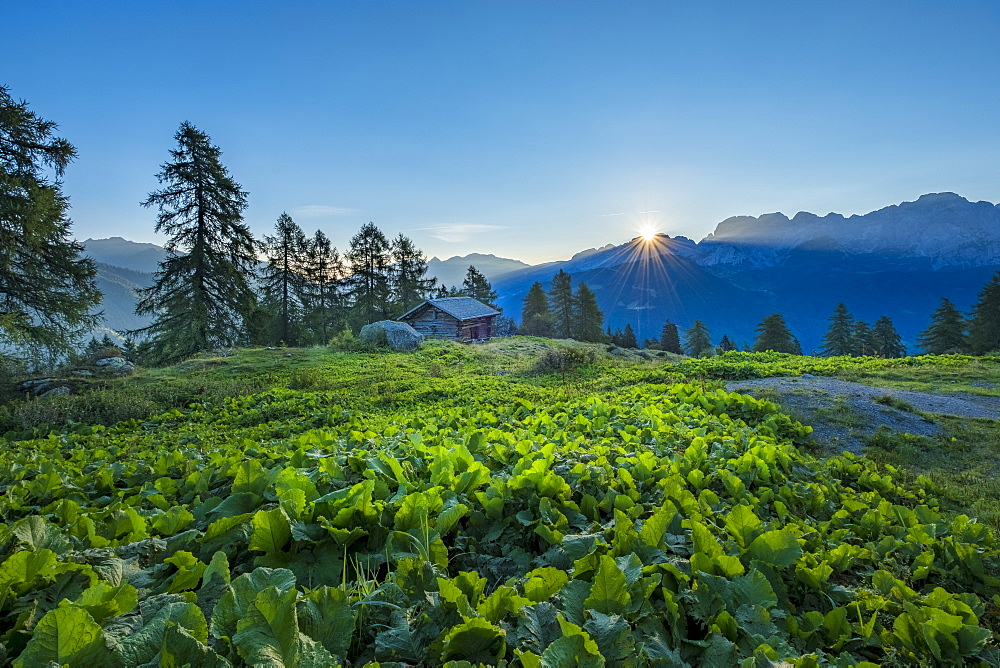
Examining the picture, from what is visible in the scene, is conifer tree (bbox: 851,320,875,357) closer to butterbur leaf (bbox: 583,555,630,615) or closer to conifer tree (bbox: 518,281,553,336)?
conifer tree (bbox: 518,281,553,336)

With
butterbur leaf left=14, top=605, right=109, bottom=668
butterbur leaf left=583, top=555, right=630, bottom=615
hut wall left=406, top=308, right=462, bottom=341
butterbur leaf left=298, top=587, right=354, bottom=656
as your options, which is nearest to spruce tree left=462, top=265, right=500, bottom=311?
hut wall left=406, top=308, right=462, bottom=341

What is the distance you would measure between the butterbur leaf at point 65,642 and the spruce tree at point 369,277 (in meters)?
47.7

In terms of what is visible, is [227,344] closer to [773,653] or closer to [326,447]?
[326,447]

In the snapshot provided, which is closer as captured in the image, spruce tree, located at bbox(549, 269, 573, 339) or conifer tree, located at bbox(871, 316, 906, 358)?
conifer tree, located at bbox(871, 316, 906, 358)

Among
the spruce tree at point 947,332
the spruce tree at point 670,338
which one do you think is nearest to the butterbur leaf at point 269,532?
the spruce tree at point 947,332

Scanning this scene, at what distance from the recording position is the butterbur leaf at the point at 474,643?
127cm

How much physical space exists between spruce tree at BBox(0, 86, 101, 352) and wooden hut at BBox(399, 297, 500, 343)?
69.1 feet

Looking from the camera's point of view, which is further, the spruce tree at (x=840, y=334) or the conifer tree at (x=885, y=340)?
the spruce tree at (x=840, y=334)

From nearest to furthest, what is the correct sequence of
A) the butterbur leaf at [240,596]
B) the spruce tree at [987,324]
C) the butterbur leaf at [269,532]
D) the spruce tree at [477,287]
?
the butterbur leaf at [240,596], the butterbur leaf at [269,532], the spruce tree at [987,324], the spruce tree at [477,287]

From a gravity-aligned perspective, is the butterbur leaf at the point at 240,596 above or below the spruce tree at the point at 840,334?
above

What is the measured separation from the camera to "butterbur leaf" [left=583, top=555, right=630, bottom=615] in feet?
4.89

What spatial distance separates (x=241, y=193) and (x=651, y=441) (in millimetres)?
30653

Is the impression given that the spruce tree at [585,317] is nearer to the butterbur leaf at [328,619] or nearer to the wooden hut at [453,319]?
the wooden hut at [453,319]

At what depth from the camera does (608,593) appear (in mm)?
1501
